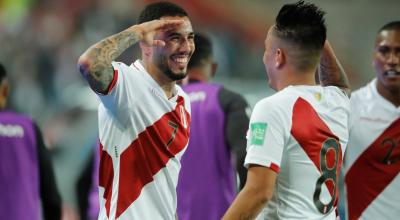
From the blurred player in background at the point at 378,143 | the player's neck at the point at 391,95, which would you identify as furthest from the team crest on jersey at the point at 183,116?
the player's neck at the point at 391,95

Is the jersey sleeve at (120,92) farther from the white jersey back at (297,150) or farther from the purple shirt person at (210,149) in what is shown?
the purple shirt person at (210,149)

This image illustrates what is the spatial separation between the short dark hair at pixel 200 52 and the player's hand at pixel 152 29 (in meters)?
2.56

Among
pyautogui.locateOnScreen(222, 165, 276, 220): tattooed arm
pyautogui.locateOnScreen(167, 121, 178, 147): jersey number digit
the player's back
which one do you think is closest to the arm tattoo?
pyautogui.locateOnScreen(167, 121, 178, 147): jersey number digit

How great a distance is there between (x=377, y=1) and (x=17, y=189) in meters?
8.84

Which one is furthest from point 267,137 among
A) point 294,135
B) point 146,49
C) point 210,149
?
point 210,149

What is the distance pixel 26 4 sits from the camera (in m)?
13.7

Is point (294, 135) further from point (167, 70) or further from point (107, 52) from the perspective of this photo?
point (107, 52)

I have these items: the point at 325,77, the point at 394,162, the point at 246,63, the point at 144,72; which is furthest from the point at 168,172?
the point at 246,63

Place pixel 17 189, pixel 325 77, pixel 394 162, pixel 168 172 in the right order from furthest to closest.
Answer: pixel 17 189, pixel 394 162, pixel 325 77, pixel 168 172

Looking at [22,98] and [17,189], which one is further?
[22,98]

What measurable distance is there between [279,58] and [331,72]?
728mm

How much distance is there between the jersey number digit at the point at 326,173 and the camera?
4.18 m

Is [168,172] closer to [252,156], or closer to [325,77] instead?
[252,156]

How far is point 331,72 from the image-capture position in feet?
16.1
